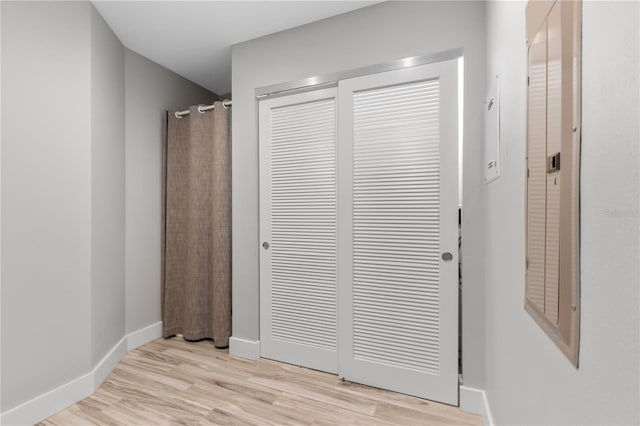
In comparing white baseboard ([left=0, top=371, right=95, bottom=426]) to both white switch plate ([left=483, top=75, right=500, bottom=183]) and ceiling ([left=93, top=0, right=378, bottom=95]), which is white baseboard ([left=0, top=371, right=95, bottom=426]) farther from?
white switch plate ([left=483, top=75, right=500, bottom=183])

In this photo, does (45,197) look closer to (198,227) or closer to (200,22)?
(198,227)

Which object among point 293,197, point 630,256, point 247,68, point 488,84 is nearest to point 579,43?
point 630,256

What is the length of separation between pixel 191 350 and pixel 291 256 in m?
1.22

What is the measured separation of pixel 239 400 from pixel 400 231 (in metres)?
1.43

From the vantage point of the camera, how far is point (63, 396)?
6.15ft

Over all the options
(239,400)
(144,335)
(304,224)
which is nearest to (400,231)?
(304,224)

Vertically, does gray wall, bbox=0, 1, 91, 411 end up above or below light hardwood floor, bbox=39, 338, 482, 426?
above

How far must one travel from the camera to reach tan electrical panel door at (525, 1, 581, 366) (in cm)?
63

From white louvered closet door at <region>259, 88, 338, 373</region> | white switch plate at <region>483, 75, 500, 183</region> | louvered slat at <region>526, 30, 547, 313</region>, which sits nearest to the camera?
louvered slat at <region>526, 30, 547, 313</region>

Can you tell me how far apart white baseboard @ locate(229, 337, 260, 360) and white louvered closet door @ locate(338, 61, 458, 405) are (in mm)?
708

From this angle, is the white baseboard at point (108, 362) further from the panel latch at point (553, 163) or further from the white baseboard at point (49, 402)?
the panel latch at point (553, 163)

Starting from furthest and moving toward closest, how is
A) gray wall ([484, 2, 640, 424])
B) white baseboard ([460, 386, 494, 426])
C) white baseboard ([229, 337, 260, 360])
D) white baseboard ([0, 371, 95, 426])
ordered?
white baseboard ([229, 337, 260, 360]) < white baseboard ([460, 386, 494, 426]) < white baseboard ([0, 371, 95, 426]) < gray wall ([484, 2, 640, 424])

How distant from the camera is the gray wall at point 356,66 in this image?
1809mm

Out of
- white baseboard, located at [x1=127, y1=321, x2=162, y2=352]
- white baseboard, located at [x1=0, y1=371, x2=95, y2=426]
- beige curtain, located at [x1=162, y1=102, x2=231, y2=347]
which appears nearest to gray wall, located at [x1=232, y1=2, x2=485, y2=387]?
beige curtain, located at [x1=162, y1=102, x2=231, y2=347]
